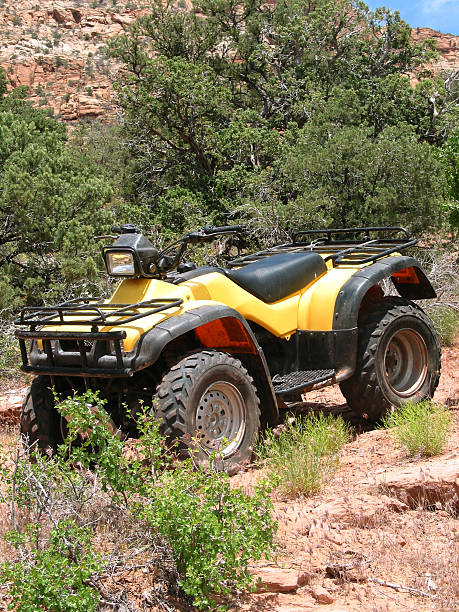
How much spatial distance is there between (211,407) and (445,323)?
5928 mm

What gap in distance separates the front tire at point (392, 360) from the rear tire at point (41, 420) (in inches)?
93.1

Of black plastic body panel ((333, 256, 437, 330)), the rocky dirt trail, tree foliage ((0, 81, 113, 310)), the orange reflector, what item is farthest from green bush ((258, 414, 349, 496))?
tree foliage ((0, 81, 113, 310))

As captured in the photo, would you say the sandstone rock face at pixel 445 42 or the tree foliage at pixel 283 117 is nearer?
the tree foliage at pixel 283 117

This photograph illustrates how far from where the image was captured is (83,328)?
189 inches

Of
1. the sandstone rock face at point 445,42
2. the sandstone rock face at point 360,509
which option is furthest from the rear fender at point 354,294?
the sandstone rock face at point 445,42

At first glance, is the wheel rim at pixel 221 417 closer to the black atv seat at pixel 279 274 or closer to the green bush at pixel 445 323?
the black atv seat at pixel 279 274

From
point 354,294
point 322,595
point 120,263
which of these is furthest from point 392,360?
point 322,595

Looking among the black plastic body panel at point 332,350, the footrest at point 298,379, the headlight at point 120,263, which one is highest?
the headlight at point 120,263

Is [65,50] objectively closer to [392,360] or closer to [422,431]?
[392,360]

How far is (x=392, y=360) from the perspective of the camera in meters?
6.45

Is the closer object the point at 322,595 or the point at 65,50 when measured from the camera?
the point at 322,595

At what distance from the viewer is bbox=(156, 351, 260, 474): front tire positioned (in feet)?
14.7

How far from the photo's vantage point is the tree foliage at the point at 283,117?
38.9 ft

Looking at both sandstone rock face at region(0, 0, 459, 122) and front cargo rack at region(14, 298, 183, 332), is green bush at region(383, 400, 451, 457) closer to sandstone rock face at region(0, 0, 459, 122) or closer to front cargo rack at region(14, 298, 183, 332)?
front cargo rack at region(14, 298, 183, 332)
